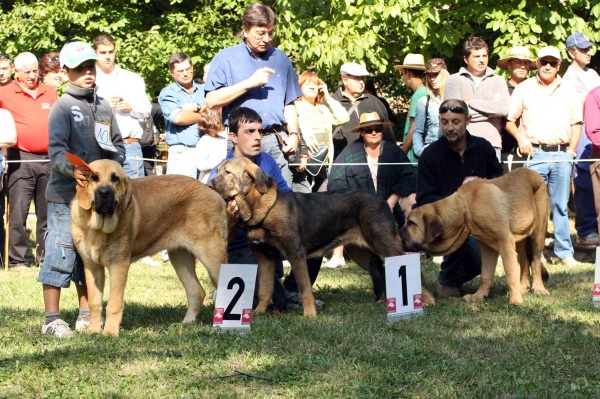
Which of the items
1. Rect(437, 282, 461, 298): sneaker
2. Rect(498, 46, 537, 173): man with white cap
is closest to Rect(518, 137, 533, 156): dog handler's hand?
Rect(498, 46, 537, 173): man with white cap

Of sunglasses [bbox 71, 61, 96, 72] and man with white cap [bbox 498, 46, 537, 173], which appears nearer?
sunglasses [bbox 71, 61, 96, 72]

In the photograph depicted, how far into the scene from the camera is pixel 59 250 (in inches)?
249

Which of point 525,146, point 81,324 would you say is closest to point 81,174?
point 81,324

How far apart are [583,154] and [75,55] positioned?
7.47 meters

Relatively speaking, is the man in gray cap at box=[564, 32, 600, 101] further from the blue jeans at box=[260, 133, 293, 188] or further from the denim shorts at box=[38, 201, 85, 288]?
the denim shorts at box=[38, 201, 85, 288]

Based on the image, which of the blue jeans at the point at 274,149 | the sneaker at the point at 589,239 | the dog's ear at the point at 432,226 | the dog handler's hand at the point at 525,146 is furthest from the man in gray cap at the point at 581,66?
the blue jeans at the point at 274,149

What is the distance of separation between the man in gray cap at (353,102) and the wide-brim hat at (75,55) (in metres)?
5.27

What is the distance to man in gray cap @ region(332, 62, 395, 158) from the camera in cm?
1116

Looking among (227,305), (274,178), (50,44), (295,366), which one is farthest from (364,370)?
(50,44)

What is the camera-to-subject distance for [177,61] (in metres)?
10.8

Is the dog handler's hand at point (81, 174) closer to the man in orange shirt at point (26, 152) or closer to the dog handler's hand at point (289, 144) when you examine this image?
the dog handler's hand at point (289, 144)

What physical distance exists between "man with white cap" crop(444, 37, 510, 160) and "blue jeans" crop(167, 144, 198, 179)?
320cm

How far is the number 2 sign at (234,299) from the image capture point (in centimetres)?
626

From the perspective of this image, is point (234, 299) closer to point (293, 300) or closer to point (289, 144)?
point (293, 300)
